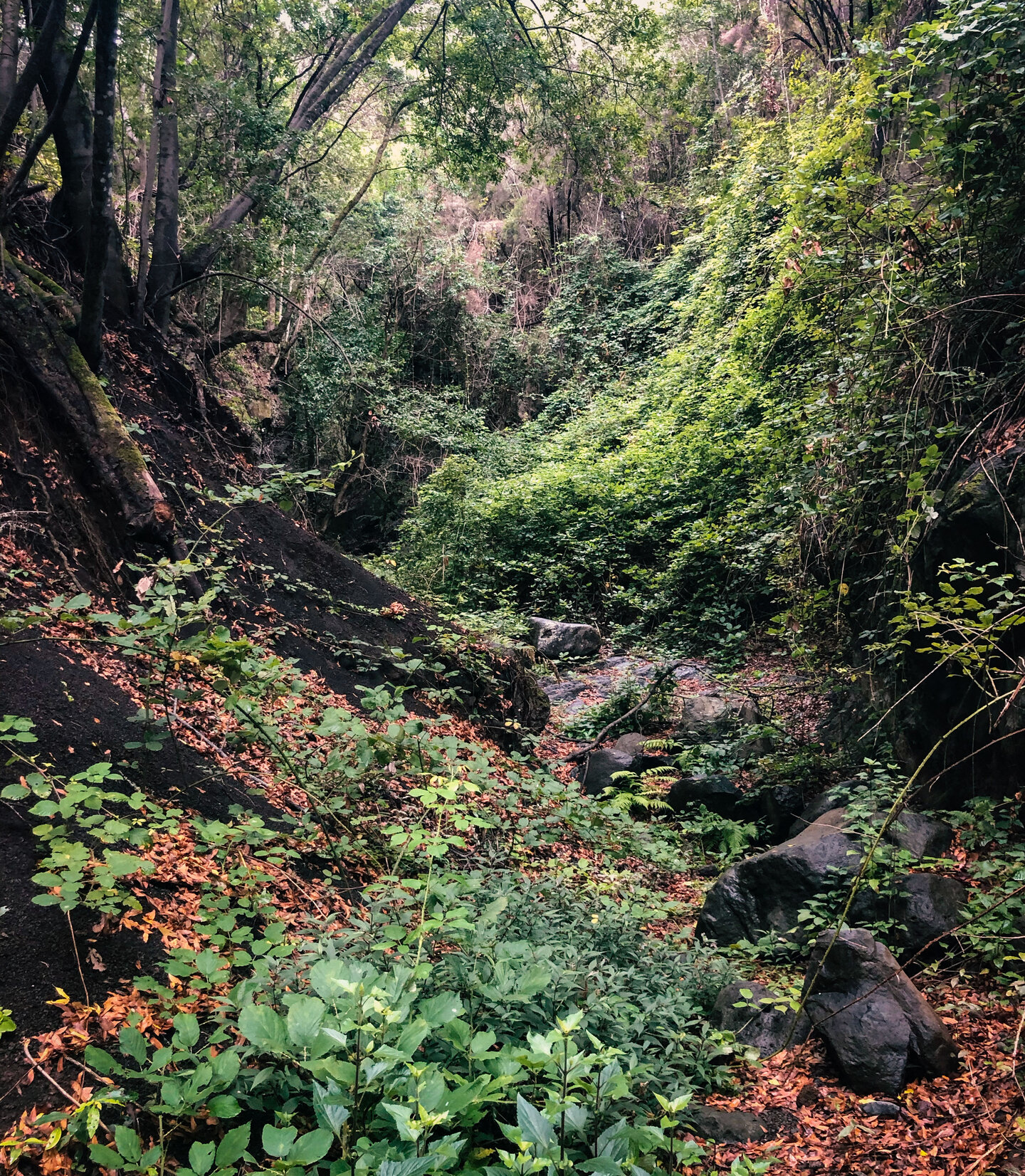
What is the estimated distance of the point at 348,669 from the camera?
6637mm

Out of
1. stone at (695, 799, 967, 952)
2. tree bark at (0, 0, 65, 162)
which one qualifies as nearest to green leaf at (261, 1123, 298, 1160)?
stone at (695, 799, 967, 952)

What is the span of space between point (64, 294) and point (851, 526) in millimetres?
6945

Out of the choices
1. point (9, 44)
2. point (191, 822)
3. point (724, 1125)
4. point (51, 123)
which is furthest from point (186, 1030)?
point (9, 44)

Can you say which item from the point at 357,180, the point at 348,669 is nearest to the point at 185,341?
the point at 348,669

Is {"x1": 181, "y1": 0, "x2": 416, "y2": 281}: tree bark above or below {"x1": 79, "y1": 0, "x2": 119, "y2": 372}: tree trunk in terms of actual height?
above

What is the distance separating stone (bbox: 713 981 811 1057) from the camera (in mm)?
3236

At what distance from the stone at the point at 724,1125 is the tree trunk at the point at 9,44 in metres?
8.28

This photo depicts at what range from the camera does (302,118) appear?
849 cm

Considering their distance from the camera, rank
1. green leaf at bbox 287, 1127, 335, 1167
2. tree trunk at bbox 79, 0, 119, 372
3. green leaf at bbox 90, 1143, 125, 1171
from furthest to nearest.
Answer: tree trunk at bbox 79, 0, 119, 372
green leaf at bbox 90, 1143, 125, 1171
green leaf at bbox 287, 1127, 335, 1167

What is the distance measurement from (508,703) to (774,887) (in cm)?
413

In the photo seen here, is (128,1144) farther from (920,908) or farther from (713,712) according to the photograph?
(713,712)

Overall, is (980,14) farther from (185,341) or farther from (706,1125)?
(185,341)

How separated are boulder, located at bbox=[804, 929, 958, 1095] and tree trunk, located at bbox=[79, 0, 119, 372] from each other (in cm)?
642

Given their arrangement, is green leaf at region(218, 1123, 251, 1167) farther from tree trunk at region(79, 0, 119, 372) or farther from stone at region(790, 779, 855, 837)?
tree trunk at region(79, 0, 119, 372)
